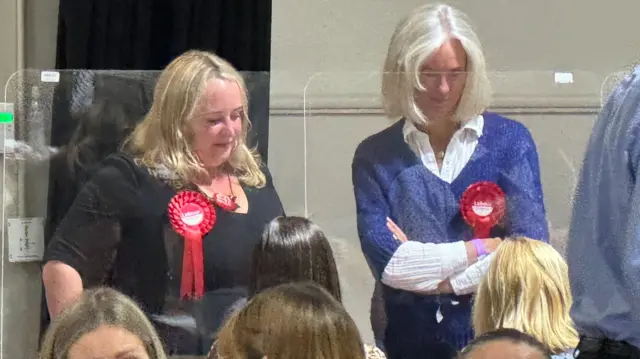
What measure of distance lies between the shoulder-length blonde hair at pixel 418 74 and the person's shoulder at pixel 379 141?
0.07 feet

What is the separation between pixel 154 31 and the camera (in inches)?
62.4

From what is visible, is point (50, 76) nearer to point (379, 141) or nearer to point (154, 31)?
point (154, 31)

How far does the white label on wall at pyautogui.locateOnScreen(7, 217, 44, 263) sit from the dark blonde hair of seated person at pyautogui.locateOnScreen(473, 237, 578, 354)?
0.76 m

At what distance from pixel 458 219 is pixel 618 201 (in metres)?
0.28

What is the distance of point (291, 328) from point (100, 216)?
1.25 feet

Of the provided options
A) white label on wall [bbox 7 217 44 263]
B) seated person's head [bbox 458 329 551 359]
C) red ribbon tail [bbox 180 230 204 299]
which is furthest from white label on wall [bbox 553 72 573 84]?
white label on wall [bbox 7 217 44 263]

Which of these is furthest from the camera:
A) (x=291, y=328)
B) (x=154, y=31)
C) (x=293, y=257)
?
(x=154, y=31)

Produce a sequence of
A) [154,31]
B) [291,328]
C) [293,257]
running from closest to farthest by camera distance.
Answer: [291,328], [293,257], [154,31]

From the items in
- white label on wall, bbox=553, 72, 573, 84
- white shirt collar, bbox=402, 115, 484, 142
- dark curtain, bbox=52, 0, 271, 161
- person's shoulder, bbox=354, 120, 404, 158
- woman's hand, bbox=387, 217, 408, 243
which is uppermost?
dark curtain, bbox=52, 0, 271, 161

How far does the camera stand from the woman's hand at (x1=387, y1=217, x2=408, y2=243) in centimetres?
138

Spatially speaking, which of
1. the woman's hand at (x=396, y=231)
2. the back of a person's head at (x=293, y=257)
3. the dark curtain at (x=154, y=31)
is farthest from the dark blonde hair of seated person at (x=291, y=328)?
the dark curtain at (x=154, y=31)

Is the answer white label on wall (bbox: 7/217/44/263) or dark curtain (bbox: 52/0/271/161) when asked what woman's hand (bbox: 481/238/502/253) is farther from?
white label on wall (bbox: 7/217/44/263)

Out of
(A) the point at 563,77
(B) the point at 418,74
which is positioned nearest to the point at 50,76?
(B) the point at 418,74

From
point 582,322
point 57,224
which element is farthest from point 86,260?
point 582,322
